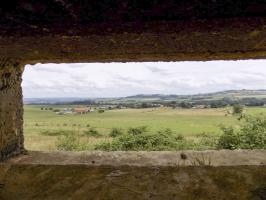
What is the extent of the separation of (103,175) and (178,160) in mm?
658

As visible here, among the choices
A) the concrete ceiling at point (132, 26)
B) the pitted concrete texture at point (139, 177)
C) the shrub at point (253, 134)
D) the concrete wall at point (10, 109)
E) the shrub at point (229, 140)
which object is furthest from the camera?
the shrub at point (229, 140)

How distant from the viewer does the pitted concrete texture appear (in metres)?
2.73

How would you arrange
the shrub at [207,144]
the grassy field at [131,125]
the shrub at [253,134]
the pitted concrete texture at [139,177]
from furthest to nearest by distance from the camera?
the grassy field at [131,125] < the shrub at [207,144] < the shrub at [253,134] < the pitted concrete texture at [139,177]

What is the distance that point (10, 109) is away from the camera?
11.2ft

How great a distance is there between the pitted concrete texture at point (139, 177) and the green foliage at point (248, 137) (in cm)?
1335

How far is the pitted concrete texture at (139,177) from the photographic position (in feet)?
8.97

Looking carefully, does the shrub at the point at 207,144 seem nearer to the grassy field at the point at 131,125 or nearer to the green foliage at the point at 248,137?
the green foliage at the point at 248,137

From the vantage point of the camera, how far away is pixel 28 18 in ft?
4.91

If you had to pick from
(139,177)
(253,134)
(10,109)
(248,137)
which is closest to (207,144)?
(253,134)

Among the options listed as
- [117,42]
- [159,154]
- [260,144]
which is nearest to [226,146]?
[260,144]

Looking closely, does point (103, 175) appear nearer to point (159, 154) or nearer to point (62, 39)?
point (159, 154)

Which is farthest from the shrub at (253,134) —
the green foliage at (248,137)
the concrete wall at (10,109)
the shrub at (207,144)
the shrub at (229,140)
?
the concrete wall at (10,109)

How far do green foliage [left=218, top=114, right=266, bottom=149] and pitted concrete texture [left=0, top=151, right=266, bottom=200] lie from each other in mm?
13354

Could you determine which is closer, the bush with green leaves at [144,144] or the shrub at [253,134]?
the shrub at [253,134]
